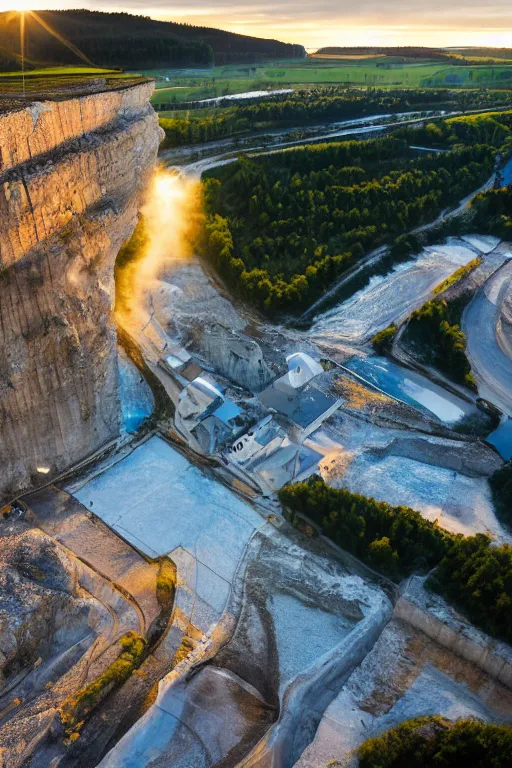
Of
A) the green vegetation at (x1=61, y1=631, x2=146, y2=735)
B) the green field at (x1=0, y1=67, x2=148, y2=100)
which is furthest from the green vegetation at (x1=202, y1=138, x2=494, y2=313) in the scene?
the green vegetation at (x1=61, y1=631, x2=146, y2=735)

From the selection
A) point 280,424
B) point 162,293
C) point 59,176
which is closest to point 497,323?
point 280,424

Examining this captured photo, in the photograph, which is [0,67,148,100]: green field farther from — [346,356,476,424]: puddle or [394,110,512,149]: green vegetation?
[394,110,512,149]: green vegetation

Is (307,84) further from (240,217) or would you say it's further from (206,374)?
(206,374)

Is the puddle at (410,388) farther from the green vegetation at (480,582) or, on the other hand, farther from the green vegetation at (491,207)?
the green vegetation at (491,207)

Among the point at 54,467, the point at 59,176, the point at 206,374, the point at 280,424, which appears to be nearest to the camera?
the point at 59,176

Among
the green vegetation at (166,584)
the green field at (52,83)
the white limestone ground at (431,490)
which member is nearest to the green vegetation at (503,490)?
the white limestone ground at (431,490)
